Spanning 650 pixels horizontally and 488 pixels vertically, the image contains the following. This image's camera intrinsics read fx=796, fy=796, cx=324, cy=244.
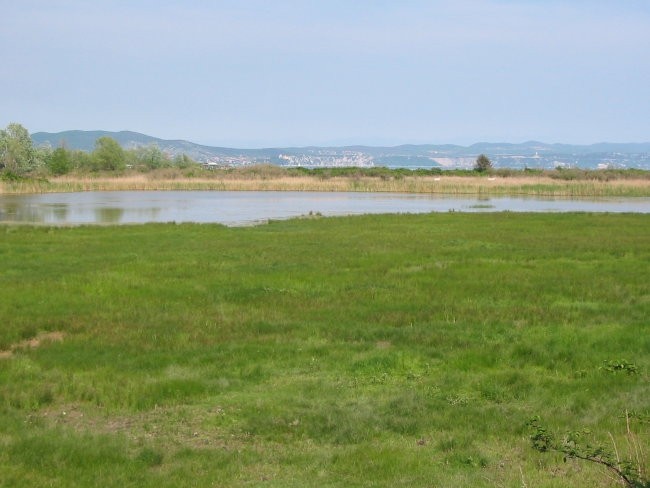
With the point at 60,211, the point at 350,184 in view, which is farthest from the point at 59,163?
the point at 60,211

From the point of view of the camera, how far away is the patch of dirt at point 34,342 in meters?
10.6

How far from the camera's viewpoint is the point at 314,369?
978cm

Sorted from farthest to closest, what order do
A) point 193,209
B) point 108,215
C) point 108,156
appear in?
point 108,156, point 193,209, point 108,215

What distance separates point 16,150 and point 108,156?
12.7 metres

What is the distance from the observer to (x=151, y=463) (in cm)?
678

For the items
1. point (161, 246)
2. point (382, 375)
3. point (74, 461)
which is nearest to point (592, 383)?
point (382, 375)

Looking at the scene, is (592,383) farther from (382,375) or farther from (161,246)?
(161,246)

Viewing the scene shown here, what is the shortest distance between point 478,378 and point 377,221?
2600 centimetres

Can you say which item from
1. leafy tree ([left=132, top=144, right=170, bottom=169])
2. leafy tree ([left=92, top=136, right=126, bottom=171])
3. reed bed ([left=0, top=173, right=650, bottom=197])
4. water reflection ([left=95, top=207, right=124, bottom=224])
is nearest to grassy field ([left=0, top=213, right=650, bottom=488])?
water reflection ([left=95, top=207, right=124, bottom=224])

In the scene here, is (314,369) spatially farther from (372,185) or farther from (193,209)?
(372,185)

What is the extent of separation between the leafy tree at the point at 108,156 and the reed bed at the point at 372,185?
75.3 ft

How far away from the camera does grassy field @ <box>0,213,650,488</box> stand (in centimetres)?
673

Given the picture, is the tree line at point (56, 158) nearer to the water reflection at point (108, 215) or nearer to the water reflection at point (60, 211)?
the water reflection at point (60, 211)

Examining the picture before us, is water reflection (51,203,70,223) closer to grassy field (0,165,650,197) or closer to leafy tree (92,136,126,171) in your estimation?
grassy field (0,165,650,197)
